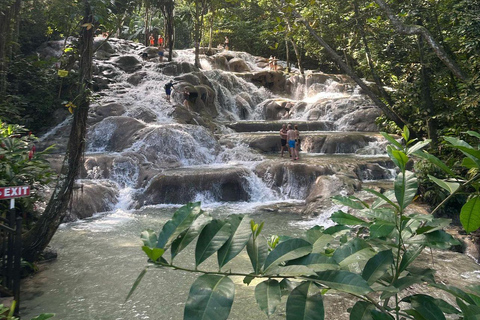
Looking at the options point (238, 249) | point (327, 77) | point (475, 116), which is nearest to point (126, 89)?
point (327, 77)

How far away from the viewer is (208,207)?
12.1 meters

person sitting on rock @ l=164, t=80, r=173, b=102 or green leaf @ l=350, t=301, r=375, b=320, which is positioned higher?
person sitting on rock @ l=164, t=80, r=173, b=102

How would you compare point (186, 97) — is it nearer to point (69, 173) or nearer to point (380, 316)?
point (69, 173)

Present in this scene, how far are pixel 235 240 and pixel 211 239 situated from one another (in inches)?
2.3

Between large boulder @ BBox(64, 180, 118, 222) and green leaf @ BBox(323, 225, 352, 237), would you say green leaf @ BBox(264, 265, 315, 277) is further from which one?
large boulder @ BBox(64, 180, 118, 222)

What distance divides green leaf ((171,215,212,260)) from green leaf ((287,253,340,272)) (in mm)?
237

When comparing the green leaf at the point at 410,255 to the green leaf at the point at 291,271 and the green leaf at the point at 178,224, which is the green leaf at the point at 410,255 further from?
the green leaf at the point at 178,224

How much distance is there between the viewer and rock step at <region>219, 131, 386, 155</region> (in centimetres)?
1745

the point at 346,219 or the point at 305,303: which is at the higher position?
the point at 346,219

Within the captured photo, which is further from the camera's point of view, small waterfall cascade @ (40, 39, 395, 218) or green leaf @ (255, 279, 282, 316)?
small waterfall cascade @ (40, 39, 395, 218)

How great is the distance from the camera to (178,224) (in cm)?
101

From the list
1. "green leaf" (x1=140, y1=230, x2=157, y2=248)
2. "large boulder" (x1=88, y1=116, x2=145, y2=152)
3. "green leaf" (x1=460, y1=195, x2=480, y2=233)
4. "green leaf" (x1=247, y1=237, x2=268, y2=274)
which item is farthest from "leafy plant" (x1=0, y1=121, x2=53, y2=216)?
"large boulder" (x1=88, y1=116, x2=145, y2=152)

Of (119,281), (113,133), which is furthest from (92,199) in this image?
(113,133)

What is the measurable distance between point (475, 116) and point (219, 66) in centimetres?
2089
